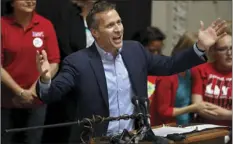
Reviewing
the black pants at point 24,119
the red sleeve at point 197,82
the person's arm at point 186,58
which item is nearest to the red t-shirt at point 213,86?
the red sleeve at point 197,82

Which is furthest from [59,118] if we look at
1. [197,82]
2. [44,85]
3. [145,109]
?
[145,109]

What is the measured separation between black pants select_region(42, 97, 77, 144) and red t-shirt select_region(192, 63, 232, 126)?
0.96m

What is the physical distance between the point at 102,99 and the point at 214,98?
98cm

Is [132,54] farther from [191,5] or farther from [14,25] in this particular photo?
[191,5]

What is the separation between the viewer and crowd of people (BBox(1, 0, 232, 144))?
2.46m

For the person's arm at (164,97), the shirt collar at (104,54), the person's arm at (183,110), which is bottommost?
the person's arm at (183,110)

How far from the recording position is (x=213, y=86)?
10.4ft

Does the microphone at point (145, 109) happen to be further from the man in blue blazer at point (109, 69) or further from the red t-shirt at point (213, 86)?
the red t-shirt at point (213, 86)

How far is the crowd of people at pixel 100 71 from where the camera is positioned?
8.07 feet

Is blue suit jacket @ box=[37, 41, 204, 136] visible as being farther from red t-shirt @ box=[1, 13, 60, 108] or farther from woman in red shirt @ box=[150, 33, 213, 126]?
red t-shirt @ box=[1, 13, 60, 108]

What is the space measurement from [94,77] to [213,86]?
0.99m

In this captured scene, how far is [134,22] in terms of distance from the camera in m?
4.38

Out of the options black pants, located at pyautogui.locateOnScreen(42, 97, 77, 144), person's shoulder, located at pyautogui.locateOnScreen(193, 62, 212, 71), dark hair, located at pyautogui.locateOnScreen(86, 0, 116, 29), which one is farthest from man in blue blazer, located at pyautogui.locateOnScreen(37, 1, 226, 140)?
black pants, located at pyautogui.locateOnScreen(42, 97, 77, 144)

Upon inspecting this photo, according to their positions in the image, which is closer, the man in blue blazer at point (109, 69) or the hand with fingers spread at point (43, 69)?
the hand with fingers spread at point (43, 69)
